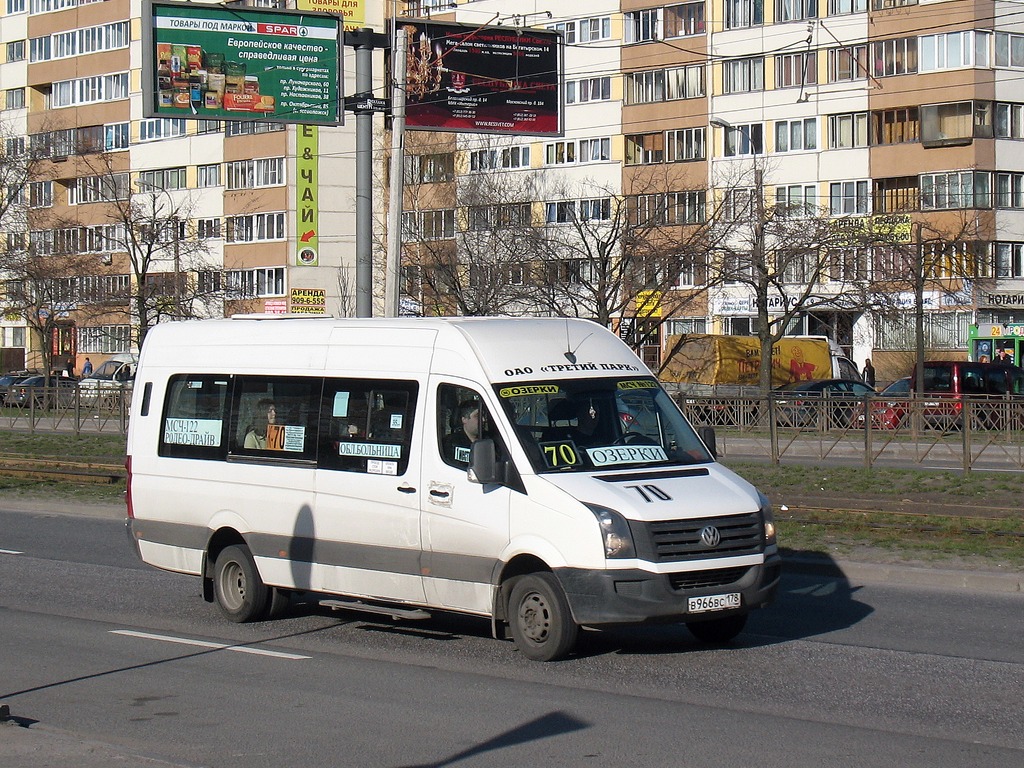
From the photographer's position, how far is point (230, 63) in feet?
75.7

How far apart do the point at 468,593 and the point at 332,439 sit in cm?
177

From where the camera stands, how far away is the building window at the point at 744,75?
57.6 m

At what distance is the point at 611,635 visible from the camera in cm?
1020

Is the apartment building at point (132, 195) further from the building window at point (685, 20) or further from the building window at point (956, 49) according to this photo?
the building window at point (956, 49)

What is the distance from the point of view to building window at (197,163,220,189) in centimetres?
6750

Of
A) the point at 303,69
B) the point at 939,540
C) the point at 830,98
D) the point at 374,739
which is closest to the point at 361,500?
the point at 374,739

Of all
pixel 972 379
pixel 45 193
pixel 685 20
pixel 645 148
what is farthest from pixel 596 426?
pixel 45 193

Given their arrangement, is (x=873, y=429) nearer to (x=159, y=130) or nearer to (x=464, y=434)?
(x=464, y=434)

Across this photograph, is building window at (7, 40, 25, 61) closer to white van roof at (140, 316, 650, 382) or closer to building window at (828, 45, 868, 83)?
building window at (828, 45, 868, 83)

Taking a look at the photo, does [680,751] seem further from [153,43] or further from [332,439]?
[153,43]

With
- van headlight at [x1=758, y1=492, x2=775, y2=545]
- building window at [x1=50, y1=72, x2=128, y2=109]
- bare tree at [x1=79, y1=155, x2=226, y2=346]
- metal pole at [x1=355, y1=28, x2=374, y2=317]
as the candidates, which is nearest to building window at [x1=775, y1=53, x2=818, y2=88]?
bare tree at [x1=79, y1=155, x2=226, y2=346]

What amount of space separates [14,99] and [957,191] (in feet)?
168

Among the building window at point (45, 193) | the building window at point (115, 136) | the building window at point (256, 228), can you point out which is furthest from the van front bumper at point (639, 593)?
the building window at point (45, 193)

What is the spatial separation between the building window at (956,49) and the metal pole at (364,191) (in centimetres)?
3653
